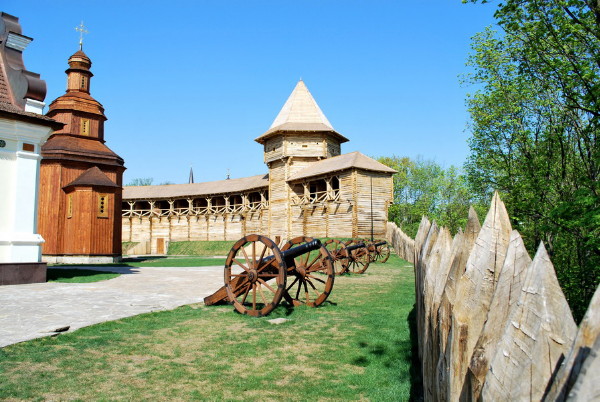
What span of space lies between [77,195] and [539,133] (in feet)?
82.3

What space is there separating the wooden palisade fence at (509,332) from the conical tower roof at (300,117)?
114 ft

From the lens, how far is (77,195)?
25.0m

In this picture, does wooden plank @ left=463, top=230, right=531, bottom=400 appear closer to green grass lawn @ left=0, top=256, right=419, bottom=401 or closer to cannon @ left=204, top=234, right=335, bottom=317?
green grass lawn @ left=0, top=256, right=419, bottom=401

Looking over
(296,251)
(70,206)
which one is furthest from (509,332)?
(70,206)

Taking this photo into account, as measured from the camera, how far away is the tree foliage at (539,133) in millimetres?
9398

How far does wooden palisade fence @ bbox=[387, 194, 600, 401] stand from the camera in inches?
37.9

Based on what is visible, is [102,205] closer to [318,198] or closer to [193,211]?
[318,198]

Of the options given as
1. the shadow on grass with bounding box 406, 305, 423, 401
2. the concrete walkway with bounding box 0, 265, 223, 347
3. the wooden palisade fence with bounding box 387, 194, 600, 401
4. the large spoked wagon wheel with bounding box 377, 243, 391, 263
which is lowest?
the shadow on grass with bounding box 406, 305, 423, 401

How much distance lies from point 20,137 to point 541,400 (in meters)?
15.5

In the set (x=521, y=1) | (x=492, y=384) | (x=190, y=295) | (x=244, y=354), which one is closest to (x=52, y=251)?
(x=190, y=295)

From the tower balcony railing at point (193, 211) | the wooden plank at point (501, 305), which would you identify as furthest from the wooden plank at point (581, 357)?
the tower balcony railing at point (193, 211)

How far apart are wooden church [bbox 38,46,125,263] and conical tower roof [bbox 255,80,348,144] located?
15.2 meters

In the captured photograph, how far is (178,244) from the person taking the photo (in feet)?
147

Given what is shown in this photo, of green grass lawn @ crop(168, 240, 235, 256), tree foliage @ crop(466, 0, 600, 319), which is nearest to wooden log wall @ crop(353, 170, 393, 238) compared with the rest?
tree foliage @ crop(466, 0, 600, 319)
